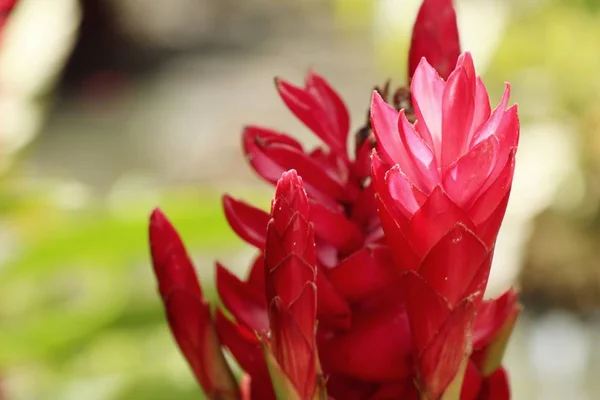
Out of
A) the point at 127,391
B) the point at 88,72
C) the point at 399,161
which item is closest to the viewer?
the point at 399,161

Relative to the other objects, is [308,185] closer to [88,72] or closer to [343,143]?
[343,143]

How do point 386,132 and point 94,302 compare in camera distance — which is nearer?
point 386,132

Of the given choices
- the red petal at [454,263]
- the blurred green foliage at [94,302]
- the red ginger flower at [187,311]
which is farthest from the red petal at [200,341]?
the blurred green foliage at [94,302]

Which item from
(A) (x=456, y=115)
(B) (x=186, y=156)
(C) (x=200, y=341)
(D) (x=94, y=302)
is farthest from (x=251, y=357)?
(B) (x=186, y=156)

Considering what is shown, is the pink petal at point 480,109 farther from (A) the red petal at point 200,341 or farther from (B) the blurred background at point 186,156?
(B) the blurred background at point 186,156

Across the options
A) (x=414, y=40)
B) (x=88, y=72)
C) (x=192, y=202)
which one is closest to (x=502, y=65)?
(x=192, y=202)

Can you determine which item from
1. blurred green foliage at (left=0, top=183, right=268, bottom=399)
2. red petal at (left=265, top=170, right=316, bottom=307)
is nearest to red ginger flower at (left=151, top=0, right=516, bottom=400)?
red petal at (left=265, top=170, right=316, bottom=307)

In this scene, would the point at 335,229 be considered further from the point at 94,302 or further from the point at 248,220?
the point at 94,302

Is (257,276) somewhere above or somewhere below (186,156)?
below
